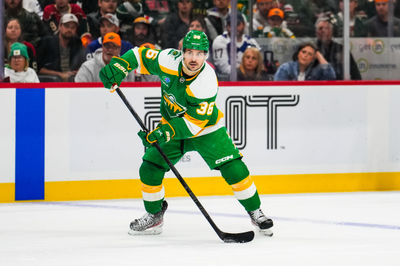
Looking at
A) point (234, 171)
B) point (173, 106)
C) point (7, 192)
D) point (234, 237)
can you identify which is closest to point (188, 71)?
point (173, 106)

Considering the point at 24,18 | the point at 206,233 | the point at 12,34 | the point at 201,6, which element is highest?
the point at 201,6

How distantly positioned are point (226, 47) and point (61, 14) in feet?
3.95

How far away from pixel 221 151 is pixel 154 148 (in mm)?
362

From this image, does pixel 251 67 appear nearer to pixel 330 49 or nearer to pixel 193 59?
pixel 330 49

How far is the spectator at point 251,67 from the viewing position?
19.0ft

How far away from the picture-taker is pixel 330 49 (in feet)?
19.8

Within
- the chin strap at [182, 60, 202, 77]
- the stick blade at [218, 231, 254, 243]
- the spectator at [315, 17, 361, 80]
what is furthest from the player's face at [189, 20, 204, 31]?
the stick blade at [218, 231, 254, 243]

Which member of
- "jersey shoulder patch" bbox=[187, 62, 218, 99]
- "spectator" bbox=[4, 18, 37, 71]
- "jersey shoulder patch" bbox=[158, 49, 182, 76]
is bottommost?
"jersey shoulder patch" bbox=[187, 62, 218, 99]

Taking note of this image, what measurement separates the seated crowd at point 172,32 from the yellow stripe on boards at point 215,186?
28.3 inches

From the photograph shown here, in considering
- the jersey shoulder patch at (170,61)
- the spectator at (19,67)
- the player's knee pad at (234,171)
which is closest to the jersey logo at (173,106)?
→ the jersey shoulder patch at (170,61)

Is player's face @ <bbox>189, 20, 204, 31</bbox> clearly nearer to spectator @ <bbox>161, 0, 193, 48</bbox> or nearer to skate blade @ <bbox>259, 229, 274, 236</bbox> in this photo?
spectator @ <bbox>161, 0, 193, 48</bbox>

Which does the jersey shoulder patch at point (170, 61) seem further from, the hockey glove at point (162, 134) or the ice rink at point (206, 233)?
the ice rink at point (206, 233)

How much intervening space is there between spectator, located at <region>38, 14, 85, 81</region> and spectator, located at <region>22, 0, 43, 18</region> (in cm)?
16

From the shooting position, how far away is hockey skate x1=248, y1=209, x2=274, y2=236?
14.2 feet
